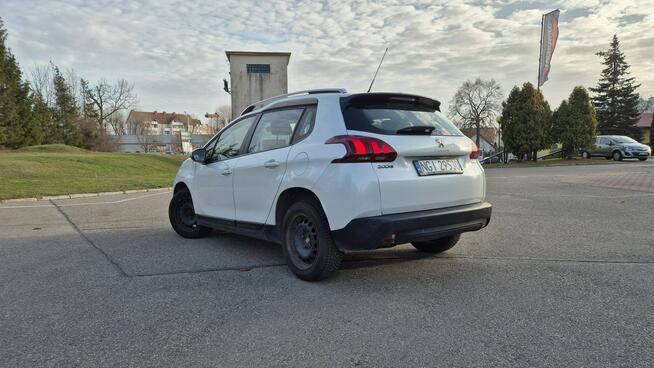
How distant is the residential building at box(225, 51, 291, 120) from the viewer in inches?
1191

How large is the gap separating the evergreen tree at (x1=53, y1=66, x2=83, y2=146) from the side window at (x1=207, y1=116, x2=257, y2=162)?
154 feet

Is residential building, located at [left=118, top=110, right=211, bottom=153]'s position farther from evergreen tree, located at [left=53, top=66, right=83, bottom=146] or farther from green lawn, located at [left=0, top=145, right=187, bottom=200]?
green lawn, located at [left=0, top=145, right=187, bottom=200]

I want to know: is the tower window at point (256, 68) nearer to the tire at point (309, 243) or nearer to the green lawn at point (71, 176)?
the green lawn at point (71, 176)

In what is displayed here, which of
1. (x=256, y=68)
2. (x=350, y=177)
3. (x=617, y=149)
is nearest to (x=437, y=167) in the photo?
(x=350, y=177)

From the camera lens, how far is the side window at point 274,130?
420cm

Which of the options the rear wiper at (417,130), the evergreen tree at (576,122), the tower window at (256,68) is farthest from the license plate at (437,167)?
the tower window at (256,68)

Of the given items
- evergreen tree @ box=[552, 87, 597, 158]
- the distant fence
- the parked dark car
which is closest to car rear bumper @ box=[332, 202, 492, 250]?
evergreen tree @ box=[552, 87, 597, 158]

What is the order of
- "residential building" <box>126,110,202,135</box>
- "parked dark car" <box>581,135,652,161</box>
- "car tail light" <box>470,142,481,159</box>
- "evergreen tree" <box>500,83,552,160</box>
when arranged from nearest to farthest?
"car tail light" <box>470,142,481,159</box>
"parked dark car" <box>581,135,652,161</box>
"evergreen tree" <box>500,83,552,160</box>
"residential building" <box>126,110,202,135</box>

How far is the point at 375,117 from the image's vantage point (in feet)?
12.4

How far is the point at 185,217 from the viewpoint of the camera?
6086 mm

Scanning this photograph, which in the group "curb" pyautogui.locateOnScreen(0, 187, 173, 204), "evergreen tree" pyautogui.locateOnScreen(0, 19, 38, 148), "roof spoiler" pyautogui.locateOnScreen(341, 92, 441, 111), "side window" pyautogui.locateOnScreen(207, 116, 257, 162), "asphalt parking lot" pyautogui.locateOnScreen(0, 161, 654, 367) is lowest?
"curb" pyautogui.locateOnScreen(0, 187, 173, 204)

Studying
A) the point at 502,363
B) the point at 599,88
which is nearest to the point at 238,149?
the point at 502,363

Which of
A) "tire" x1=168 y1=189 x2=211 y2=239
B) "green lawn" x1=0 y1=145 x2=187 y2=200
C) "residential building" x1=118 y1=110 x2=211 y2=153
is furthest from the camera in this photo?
"residential building" x1=118 y1=110 x2=211 y2=153

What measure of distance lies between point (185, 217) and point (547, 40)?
30339 millimetres
